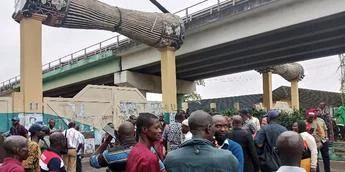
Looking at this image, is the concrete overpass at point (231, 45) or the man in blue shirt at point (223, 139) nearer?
the man in blue shirt at point (223, 139)


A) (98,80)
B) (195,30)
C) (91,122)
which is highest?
(195,30)

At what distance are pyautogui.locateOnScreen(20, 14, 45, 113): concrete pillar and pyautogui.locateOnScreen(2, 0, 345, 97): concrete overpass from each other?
865 centimetres

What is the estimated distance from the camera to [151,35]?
2336 centimetres

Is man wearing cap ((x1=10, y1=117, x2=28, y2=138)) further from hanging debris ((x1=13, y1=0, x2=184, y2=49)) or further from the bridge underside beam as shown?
the bridge underside beam

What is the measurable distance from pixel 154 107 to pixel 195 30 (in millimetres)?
4694

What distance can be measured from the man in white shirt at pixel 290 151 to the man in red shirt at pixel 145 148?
955 millimetres

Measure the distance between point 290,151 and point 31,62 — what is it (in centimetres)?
1766

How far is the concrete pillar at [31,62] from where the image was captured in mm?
18922

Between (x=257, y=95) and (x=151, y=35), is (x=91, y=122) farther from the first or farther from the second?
(x=257, y=95)

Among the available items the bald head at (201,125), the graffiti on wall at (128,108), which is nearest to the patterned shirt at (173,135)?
the bald head at (201,125)

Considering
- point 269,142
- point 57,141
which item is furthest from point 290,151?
point 269,142

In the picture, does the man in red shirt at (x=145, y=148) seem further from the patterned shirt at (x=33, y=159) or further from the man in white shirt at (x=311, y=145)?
the man in white shirt at (x=311, y=145)

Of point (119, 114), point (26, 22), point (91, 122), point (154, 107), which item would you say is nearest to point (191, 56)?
point (154, 107)

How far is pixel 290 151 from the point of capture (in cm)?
305
